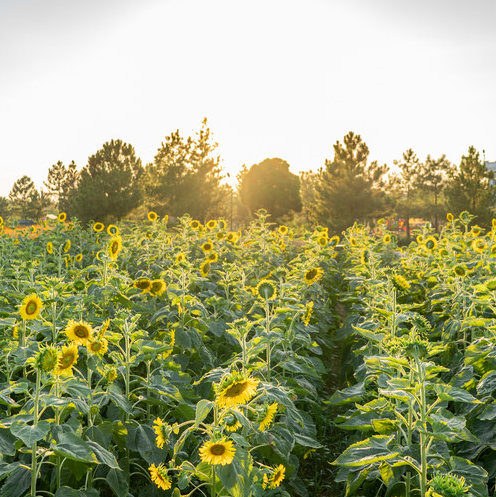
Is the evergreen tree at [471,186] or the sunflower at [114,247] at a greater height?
the evergreen tree at [471,186]

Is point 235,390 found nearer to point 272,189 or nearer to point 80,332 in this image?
point 80,332

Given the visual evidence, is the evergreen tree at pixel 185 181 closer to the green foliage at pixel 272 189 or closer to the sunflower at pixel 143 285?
the green foliage at pixel 272 189

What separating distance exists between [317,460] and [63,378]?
2.58 m

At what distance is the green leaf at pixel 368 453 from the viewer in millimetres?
2072

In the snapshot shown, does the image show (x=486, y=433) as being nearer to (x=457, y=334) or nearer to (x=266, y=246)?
(x=457, y=334)

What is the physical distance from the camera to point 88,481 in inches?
99.6

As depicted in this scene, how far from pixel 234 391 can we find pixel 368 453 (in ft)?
2.34

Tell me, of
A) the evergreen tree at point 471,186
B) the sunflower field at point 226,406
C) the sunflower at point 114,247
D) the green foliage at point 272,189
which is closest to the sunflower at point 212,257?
the sunflower field at point 226,406

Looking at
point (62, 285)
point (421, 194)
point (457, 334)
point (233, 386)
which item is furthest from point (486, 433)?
point (421, 194)

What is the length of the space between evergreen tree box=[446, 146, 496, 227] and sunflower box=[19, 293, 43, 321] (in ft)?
81.6

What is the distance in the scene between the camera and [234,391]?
1944 mm

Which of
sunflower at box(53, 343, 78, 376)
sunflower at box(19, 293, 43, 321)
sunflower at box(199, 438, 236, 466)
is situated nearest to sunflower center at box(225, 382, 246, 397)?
sunflower at box(199, 438, 236, 466)

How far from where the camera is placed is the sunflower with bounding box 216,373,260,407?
1921 millimetres

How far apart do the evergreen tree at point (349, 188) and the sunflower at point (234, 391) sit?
26.1 m
